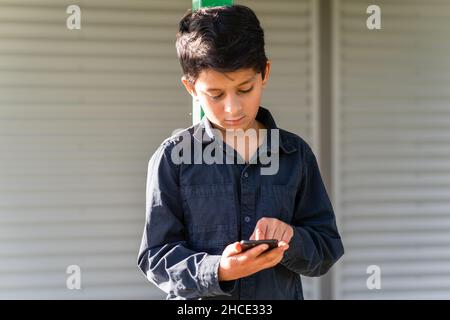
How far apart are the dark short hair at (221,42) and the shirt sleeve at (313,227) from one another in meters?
0.35

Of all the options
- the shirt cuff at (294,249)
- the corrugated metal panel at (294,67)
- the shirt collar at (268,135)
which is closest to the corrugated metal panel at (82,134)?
the corrugated metal panel at (294,67)

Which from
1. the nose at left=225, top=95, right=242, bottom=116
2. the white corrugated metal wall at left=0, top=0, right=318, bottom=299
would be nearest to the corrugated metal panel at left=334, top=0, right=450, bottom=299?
the white corrugated metal wall at left=0, top=0, right=318, bottom=299

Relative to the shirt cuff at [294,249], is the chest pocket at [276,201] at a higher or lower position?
higher

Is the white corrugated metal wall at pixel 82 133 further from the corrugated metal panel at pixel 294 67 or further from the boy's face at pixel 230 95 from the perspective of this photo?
the boy's face at pixel 230 95

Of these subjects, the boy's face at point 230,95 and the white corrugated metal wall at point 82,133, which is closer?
the boy's face at point 230,95

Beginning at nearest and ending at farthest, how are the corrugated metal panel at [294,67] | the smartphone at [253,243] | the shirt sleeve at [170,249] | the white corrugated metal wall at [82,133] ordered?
1. the smartphone at [253,243]
2. the shirt sleeve at [170,249]
3. the white corrugated metal wall at [82,133]
4. the corrugated metal panel at [294,67]

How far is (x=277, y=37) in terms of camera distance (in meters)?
5.50

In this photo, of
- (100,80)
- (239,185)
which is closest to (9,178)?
(100,80)

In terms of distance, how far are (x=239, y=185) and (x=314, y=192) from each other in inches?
9.9

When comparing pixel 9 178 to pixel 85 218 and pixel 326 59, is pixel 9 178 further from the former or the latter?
pixel 326 59

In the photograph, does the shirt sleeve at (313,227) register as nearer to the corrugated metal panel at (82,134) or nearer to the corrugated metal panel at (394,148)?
the corrugated metal panel at (82,134)

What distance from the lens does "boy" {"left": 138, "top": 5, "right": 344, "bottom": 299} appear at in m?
1.90

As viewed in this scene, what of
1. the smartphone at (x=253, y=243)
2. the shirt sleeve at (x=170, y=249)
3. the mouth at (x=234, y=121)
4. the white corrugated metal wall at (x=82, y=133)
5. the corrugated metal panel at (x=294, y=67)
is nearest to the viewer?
the smartphone at (x=253, y=243)

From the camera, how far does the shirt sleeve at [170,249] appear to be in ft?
6.00
